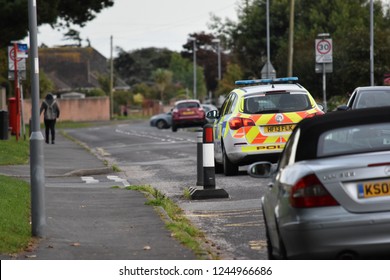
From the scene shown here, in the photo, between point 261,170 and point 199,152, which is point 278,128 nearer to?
point 199,152

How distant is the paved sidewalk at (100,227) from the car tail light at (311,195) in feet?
7.71

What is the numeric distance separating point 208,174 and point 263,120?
3.76 m

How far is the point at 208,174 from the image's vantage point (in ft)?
58.6

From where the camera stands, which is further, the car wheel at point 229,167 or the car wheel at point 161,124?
the car wheel at point 161,124

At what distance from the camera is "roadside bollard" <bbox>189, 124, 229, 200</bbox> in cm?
1780

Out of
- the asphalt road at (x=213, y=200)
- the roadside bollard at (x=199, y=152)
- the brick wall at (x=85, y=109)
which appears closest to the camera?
the asphalt road at (x=213, y=200)

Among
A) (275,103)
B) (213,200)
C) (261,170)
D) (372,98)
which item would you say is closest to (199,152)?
(213,200)

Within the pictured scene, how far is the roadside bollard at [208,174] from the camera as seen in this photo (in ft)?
58.4

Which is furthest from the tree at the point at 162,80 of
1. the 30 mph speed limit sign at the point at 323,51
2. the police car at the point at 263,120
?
the police car at the point at 263,120

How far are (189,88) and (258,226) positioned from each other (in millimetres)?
117990

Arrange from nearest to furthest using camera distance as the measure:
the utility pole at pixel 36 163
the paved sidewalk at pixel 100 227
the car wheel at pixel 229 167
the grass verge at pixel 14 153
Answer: the paved sidewalk at pixel 100 227 → the utility pole at pixel 36 163 → the car wheel at pixel 229 167 → the grass verge at pixel 14 153

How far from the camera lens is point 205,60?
139000 mm

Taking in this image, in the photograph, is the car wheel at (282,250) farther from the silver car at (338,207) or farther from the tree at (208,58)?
the tree at (208,58)
